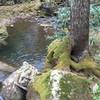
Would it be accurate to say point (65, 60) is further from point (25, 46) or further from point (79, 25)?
point (25, 46)

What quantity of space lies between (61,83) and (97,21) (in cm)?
337

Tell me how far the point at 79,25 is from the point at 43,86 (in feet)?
5.62

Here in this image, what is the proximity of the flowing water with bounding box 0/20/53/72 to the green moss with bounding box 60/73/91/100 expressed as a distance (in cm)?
410

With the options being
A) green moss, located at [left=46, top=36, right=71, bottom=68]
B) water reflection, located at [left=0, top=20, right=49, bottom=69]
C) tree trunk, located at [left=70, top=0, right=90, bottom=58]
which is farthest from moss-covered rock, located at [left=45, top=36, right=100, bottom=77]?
water reflection, located at [left=0, top=20, right=49, bottom=69]

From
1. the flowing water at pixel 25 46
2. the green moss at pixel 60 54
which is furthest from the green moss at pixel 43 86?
the flowing water at pixel 25 46

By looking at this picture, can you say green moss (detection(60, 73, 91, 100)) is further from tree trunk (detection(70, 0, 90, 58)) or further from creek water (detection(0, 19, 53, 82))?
creek water (detection(0, 19, 53, 82))

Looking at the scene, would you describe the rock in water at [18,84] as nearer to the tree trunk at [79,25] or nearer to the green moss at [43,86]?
the green moss at [43,86]

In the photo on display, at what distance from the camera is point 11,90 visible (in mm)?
7246

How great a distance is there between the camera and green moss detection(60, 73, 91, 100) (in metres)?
5.83

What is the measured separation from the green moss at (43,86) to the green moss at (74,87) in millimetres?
304

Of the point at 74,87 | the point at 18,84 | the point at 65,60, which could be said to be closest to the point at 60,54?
the point at 65,60

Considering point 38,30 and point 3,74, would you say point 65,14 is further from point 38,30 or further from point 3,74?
point 38,30

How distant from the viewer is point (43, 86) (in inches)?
243

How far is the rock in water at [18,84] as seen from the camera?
23.6ft
